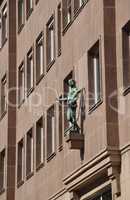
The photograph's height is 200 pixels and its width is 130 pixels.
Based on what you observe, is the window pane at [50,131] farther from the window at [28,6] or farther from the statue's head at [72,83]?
the window at [28,6]

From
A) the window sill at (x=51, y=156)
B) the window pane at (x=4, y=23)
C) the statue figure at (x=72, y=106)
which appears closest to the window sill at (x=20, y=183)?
the window sill at (x=51, y=156)

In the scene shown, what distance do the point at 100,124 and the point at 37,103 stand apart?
11525 mm

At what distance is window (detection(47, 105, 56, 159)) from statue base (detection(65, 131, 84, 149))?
21.3ft

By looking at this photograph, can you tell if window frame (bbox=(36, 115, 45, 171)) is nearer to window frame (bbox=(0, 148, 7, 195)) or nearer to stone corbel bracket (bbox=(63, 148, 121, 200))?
window frame (bbox=(0, 148, 7, 195))

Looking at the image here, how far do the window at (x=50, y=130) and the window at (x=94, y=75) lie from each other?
21.5 ft

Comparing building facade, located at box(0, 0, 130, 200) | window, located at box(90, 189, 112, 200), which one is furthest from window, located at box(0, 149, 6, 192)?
window, located at box(90, 189, 112, 200)

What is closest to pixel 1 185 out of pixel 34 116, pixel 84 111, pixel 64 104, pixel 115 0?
pixel 34 116

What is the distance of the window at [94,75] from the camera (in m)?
25.6

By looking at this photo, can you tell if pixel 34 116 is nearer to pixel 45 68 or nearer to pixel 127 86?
pixel 45 68

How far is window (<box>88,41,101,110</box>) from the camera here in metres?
25.6

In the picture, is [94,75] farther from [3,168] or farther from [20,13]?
[3,168]

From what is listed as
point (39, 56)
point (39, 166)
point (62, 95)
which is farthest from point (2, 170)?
point (62, 95)

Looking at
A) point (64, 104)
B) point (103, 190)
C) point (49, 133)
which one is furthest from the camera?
point (49, 133)

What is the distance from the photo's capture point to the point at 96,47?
1010 inches
